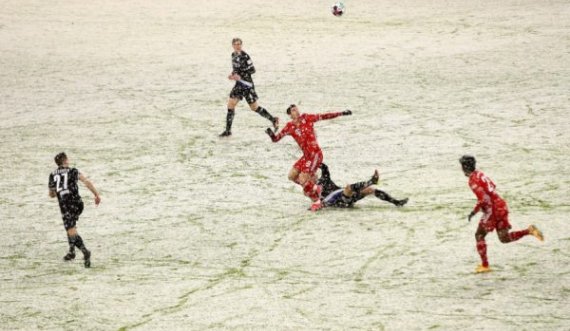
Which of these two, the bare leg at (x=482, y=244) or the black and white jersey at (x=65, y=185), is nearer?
the bare leg at (x=482, y=244)

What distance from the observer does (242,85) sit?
1905 cm

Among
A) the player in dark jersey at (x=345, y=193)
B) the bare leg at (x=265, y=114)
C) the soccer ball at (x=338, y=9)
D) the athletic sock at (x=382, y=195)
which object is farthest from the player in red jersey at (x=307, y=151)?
the soccer ball at (x=338, y=9)

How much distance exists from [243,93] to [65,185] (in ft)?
21.3

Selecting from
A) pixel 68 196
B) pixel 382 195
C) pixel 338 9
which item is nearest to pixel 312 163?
pixel 382 195

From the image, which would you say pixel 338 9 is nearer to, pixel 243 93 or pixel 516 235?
pixel 243 93

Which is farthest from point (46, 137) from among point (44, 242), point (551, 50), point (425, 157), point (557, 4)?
→ point (557, 4)

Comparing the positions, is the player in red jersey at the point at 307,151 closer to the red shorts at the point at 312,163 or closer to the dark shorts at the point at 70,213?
the red shorts at the point at 312,163

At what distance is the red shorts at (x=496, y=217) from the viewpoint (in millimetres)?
11586

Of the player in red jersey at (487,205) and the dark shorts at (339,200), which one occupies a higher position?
the player in red jersey at (487,205)

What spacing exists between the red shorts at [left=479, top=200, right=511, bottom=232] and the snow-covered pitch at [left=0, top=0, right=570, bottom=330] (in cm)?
59

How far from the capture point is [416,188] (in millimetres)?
15609

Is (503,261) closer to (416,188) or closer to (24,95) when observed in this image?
(416,188)

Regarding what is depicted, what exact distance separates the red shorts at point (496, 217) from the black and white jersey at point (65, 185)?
16.9 feet

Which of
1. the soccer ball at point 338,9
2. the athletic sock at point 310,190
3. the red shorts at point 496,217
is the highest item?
the soccer ball at point 338,9
